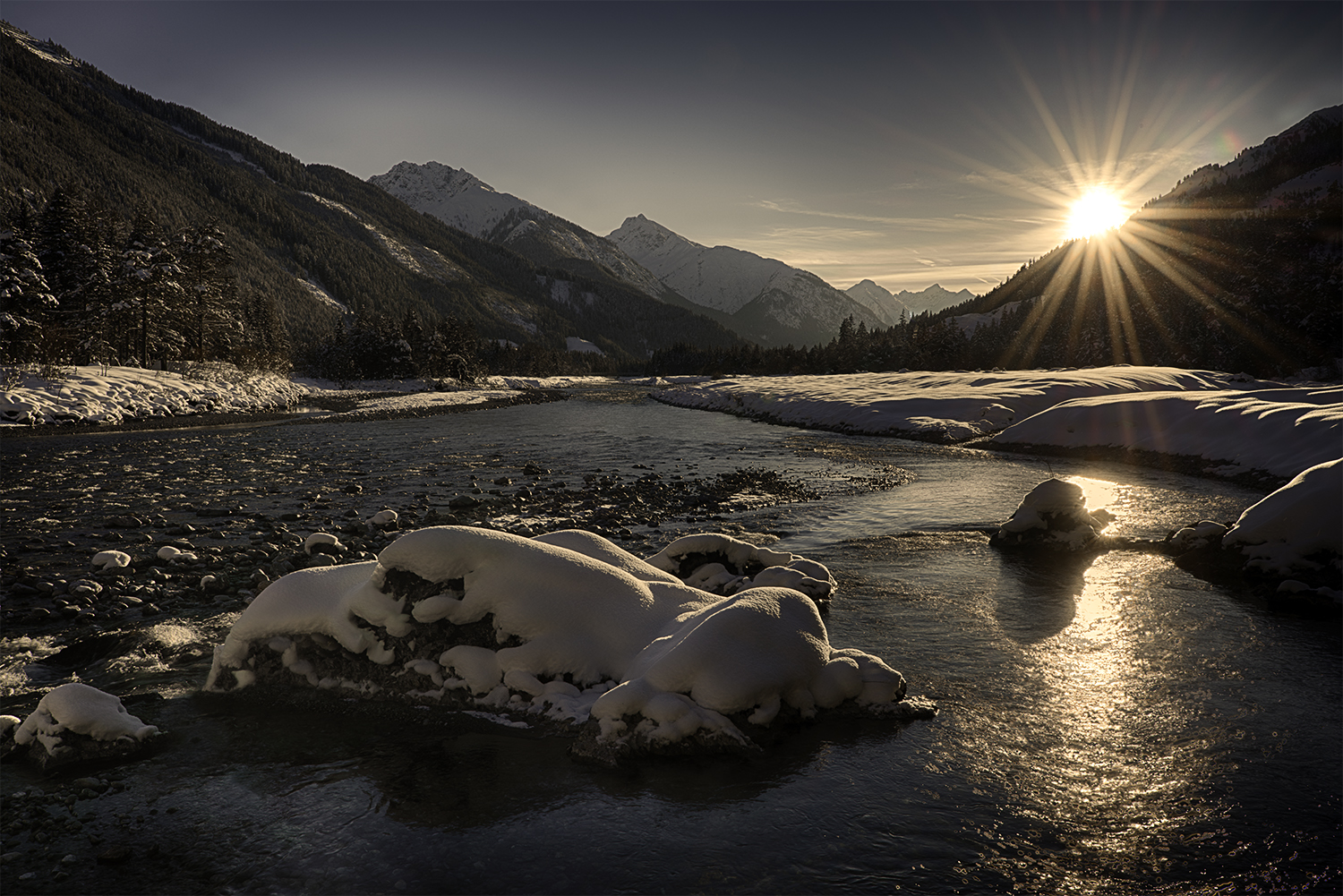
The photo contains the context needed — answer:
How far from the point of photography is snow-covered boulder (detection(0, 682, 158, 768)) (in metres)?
5.95

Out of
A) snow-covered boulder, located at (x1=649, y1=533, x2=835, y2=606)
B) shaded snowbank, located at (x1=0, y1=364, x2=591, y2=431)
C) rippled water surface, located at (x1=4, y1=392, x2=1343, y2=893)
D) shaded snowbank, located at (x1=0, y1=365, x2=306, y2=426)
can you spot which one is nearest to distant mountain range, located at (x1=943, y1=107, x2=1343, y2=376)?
shaded snowbank, located at (x1=0, y1=364, x2=591, y2=431)

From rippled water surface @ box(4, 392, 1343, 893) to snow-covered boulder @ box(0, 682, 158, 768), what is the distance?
273mm

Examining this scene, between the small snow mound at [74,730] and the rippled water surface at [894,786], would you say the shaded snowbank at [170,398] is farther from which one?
the small snow mound at [74,730]

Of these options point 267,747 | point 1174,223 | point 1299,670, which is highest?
point 1174,223

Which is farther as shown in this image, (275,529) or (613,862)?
(275,529)

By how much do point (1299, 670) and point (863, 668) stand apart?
5.78 metres

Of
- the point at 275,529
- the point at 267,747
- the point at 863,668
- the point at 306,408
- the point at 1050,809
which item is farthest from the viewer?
the point at 306,408

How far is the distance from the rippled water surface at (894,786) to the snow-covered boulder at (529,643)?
0.46 meters

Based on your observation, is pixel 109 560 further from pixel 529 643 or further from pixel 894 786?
pixel 894 786

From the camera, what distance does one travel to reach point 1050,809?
211 inches

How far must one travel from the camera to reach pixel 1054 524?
1352 centimetres

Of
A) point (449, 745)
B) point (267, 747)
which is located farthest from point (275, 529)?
point (449, 745)

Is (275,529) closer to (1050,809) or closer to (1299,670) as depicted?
(1050,809)

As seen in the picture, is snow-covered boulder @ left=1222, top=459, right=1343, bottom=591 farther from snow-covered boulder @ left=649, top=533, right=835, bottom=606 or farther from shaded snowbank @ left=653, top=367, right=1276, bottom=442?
shaded snowbank @ left=653, top=367, right=1276, bottom=442
